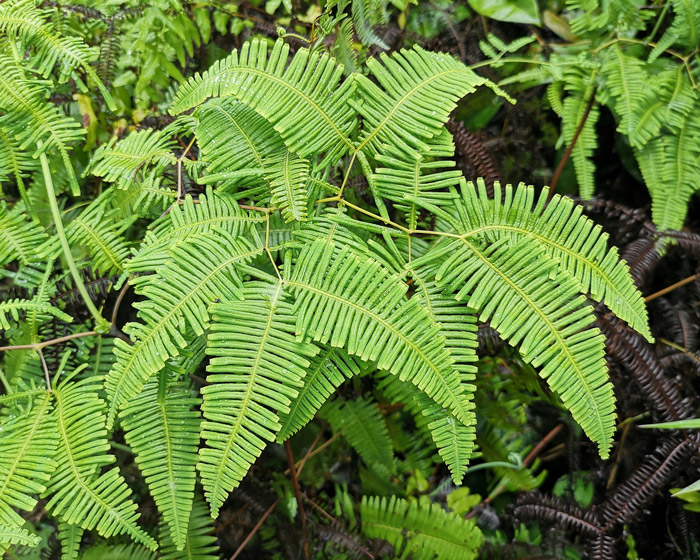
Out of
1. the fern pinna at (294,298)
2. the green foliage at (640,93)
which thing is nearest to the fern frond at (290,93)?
the fern pinna at (294,298)

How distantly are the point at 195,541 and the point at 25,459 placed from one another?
2.19ft

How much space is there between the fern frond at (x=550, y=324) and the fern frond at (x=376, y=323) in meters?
0.15

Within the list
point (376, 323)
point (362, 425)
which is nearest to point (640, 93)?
point (376, 323)

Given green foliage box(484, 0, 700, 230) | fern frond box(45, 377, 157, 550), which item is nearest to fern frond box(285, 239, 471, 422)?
fern frond box(45, 377, 157, 550)

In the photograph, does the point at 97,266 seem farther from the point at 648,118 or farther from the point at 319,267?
the point at 648,118

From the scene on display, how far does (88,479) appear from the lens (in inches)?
48.9

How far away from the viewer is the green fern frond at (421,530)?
1.89 meters

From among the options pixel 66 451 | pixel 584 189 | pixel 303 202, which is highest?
pixel 303 202

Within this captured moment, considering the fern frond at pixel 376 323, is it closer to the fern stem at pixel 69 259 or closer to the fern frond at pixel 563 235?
the fern frond at pixel 563 235

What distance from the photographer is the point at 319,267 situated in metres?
1.18

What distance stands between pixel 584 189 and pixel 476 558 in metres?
1.49

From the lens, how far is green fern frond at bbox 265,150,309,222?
4.05 feet

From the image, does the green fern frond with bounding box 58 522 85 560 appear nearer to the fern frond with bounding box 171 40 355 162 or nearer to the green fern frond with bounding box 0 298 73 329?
the green fern frond with bounding box 0 298 73 329

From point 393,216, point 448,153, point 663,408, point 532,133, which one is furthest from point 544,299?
point 532,133
